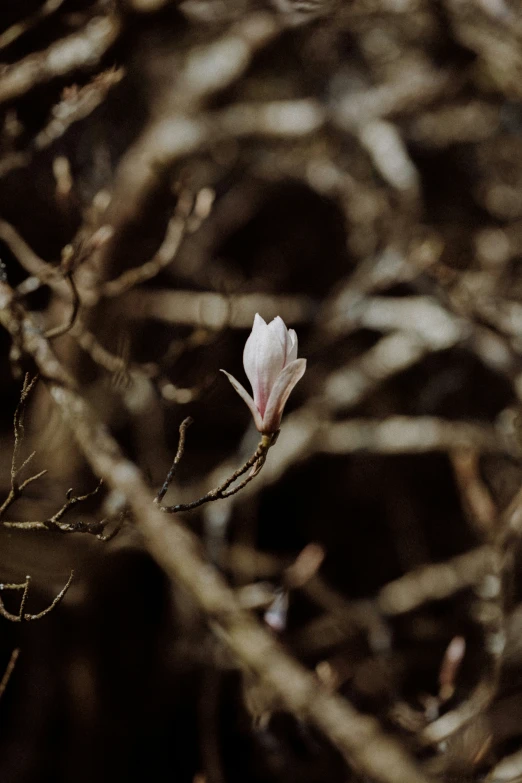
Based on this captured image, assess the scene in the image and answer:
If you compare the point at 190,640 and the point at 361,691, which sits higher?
the point at 190,640

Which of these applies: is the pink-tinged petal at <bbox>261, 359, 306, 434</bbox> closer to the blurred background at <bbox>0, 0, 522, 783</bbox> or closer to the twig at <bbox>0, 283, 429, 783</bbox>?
the twig at <bbox>0, 283, 429, 783</bbox>

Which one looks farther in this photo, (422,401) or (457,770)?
(422,401)

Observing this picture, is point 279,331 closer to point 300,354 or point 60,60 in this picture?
point 60,60

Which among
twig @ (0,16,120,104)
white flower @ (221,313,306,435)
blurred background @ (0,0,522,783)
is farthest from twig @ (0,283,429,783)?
twig @ (0,16,120,104)

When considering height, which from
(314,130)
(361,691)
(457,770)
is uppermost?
(314,130)

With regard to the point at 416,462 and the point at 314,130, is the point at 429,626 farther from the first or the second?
the point at 314,130

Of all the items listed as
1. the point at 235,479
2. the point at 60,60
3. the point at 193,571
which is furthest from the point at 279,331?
the point at 60,60

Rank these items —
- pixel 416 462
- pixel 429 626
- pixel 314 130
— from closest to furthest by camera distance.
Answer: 1. pixel 314 130
2. pixel 429 626
3. pixel 416 462

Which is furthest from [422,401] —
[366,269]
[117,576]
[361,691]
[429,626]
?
[117,576]
